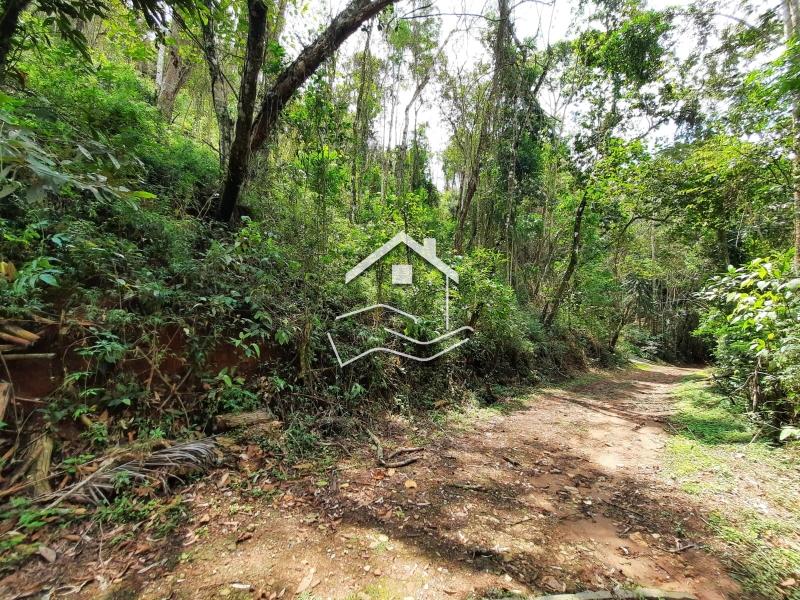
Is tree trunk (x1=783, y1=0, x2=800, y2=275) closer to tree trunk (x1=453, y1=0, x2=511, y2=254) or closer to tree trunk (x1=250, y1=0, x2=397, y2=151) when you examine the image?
tree trunk (x1=453, y1=0, x2=511, y2=254)

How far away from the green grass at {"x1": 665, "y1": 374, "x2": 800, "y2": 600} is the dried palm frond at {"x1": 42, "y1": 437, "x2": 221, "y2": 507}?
331cm

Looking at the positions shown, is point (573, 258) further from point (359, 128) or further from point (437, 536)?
point (437, 536)

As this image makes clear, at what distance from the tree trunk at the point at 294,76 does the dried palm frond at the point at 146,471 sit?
3036 millimetres

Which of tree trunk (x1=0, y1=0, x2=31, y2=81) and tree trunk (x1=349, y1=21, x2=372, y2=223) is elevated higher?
tree trunk (x1=349, y1=21, x2=372, y2=223)

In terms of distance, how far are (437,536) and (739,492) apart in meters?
2.42

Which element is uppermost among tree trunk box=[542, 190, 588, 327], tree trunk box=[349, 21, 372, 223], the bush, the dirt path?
tree trunk box=[349, 21, 372, 223]

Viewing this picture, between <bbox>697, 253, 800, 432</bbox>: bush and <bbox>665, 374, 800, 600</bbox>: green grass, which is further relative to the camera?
<bbox>697, 253, 800, 432</bbox>: bush

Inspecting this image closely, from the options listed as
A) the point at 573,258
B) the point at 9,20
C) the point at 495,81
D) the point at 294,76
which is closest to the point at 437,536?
the point at 9,20

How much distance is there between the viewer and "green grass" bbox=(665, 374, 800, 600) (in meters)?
1.87

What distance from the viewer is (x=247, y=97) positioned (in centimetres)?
371

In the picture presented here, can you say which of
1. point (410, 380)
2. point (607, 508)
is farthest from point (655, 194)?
point (607, 508)

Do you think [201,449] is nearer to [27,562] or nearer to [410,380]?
[27,562]

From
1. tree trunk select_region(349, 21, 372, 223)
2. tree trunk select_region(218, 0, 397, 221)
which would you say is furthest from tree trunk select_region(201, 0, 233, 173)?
tree trunk select_region(349, 21, 372, 223)

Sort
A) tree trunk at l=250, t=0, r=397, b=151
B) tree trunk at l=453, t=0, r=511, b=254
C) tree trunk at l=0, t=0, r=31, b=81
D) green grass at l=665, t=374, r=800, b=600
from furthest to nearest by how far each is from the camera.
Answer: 1. tree trunk at l=453, t=0, r=511, b=254
2. tree trunk at l=250, t=0, r=397, b=151
3. tree trunk at l=0, t=0, r=31, b=81
4. green grass at l=665, t=374, r=800, b=600
